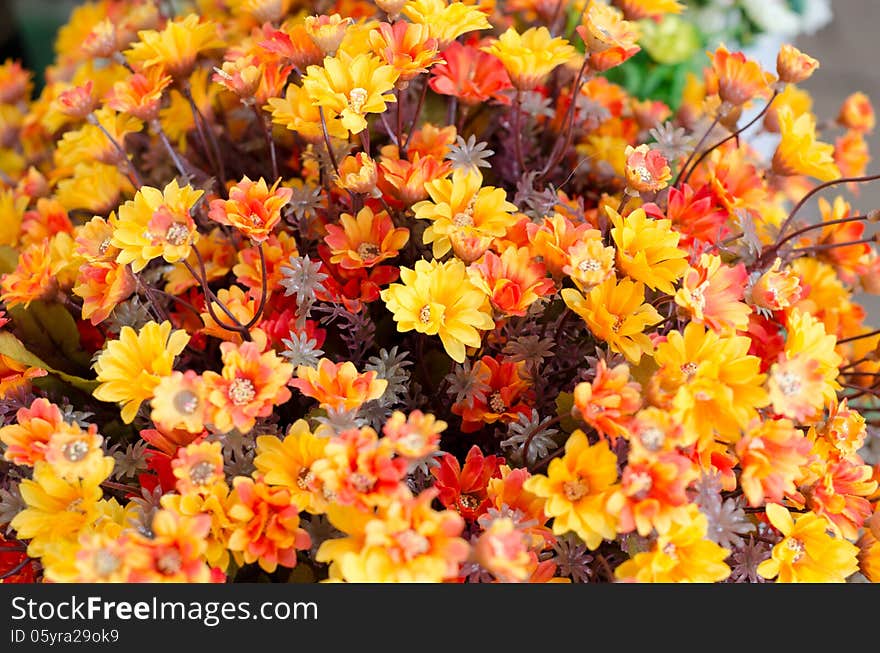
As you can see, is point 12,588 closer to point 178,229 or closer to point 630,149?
point 178,229

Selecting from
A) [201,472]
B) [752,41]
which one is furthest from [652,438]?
[752,41]

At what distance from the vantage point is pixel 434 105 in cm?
70

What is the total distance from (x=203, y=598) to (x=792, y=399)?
0.31 metres

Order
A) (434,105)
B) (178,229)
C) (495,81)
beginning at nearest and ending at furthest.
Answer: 1. (178,229)
2. (495,81)
3. (434,105)

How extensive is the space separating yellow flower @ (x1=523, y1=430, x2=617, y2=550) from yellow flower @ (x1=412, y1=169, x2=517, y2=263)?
137mm

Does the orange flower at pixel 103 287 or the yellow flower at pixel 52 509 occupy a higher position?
the orange flower at pixel 103 287

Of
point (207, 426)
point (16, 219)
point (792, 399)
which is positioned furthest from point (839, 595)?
point (16, 219)

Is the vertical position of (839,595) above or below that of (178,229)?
below

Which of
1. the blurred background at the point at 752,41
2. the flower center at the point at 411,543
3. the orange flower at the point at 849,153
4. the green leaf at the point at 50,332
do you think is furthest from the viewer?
the blurred background at the point at 752,41

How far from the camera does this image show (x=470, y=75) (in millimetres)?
588

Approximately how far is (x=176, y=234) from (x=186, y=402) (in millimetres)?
114

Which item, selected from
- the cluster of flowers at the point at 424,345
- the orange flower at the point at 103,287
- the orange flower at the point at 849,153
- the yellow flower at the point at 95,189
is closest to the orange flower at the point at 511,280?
the cluster of flowers at the point at 424,345

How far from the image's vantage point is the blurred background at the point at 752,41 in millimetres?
1016

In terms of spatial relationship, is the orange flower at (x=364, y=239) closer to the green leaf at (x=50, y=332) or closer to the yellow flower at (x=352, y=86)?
the yellow flower at (x=352, y=86)
